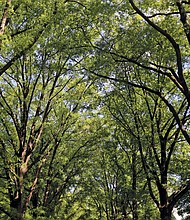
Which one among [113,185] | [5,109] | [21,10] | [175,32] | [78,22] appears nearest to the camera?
[21,10]

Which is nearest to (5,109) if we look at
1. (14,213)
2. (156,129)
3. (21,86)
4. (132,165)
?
(21,86)

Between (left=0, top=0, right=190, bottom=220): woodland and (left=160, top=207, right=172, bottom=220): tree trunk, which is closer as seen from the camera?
(left=0, top=0, right=190, bottom=220): woodland

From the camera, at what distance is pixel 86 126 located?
19719mm

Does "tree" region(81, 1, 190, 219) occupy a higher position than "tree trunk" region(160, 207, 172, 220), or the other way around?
"tree" region(81, 1, 190, 219)

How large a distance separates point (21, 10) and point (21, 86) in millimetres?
4205

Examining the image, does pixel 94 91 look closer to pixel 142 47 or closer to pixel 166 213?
pixel 142 47

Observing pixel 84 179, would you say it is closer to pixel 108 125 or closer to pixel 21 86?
pixel 108 125

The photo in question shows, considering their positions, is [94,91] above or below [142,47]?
→ above

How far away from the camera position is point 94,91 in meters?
17.3

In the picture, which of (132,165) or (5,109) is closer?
(5,109)

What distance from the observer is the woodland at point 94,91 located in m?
10.8

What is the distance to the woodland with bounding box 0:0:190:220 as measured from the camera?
1077 centimetres

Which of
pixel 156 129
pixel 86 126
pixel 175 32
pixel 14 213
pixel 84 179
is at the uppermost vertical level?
pixel 175 32

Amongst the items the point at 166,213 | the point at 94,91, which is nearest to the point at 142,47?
the point at 94,91
